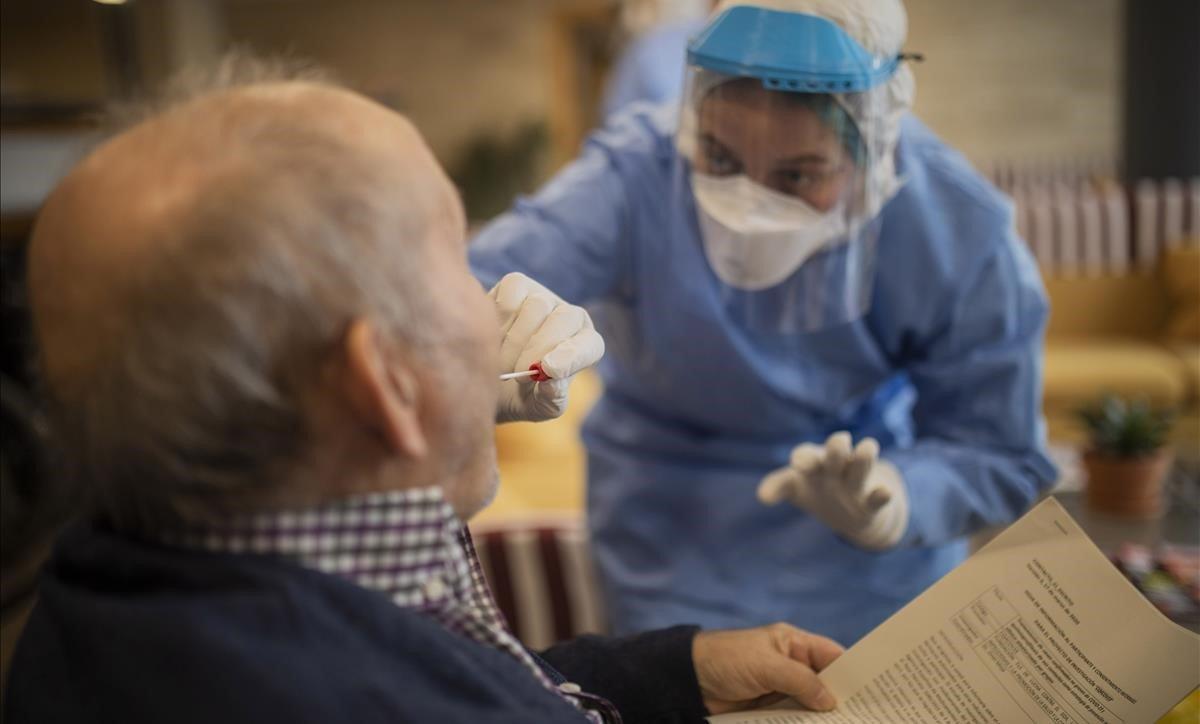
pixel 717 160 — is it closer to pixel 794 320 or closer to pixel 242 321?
pixel 794 320

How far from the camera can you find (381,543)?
636mm

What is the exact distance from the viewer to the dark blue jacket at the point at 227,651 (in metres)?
0.58

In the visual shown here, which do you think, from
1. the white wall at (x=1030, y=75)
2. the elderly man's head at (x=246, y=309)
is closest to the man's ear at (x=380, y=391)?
the elderly man's head at (x=246, y=309)

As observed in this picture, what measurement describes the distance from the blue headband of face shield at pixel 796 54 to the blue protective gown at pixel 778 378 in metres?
0.20

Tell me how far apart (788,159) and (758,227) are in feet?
0.26

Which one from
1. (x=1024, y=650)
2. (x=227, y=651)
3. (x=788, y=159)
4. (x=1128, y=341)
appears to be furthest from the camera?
(x=1128, y=341)

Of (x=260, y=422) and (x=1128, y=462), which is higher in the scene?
(x=260, y=422)

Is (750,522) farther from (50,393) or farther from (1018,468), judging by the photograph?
(50,393)

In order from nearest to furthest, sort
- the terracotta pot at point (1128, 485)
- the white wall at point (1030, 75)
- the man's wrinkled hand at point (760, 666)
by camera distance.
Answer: the man's wrinkled hand at point (760, 666)
the terracotta pot at point (1128, 485)
the white wall at point (1030, 75)

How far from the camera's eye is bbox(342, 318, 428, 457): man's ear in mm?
590

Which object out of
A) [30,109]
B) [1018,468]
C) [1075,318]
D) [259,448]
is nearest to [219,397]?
[259,448]

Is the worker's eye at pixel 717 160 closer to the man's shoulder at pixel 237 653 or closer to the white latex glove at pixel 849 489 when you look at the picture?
the white latex glove at pixel 849 489

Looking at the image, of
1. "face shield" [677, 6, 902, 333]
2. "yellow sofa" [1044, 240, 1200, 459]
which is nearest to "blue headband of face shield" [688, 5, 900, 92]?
"face shield" [677, 6, 902, 333]

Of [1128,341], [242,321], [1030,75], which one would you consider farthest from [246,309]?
[1030,75]
